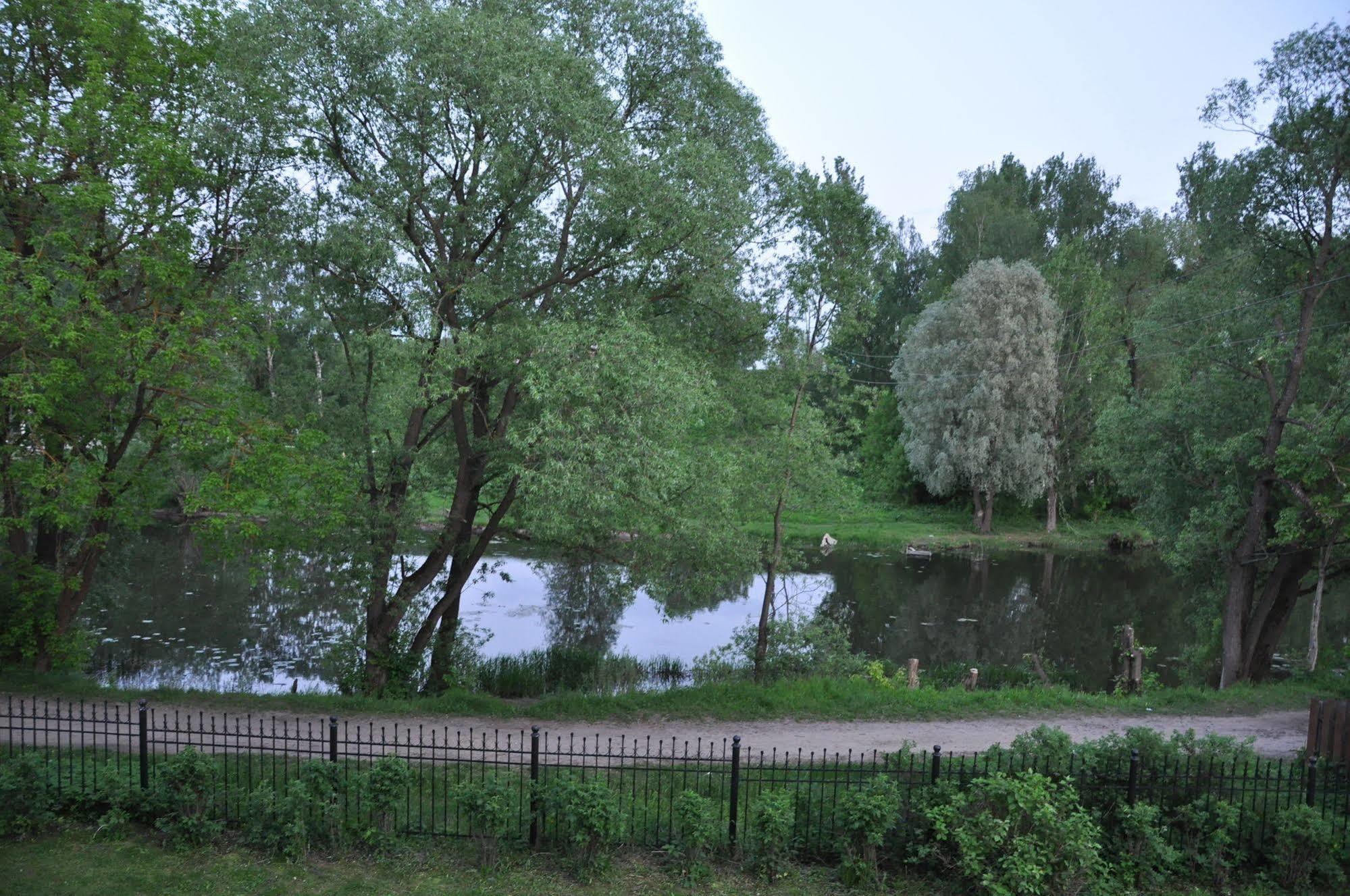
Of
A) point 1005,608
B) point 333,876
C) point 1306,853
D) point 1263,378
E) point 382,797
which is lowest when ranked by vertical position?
point 1005,608

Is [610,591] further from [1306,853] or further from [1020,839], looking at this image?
[1306,853]

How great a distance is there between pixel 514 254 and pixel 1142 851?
12282 mm

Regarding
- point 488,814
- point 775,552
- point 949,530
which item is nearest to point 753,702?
point 775,552

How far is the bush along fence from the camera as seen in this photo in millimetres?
9070

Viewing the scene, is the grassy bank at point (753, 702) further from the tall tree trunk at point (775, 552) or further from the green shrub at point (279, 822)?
the green shrub at point (279, 822)

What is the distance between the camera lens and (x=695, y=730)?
13570 millimetres

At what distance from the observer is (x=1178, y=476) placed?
20562 mm

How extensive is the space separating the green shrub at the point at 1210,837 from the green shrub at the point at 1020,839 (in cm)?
109

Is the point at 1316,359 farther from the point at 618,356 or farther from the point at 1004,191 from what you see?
the point at 1004,191

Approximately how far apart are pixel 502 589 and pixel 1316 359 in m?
23.2

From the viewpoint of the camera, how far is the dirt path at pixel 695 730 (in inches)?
488

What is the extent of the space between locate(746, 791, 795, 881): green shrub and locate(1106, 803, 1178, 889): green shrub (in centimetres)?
317

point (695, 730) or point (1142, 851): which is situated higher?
point (1142, 851)

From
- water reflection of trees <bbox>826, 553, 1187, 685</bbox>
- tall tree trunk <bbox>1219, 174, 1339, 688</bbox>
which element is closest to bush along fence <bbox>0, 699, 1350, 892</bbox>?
tall tree trunk <bbox>1219, 174, 1339, 688</bbox>
